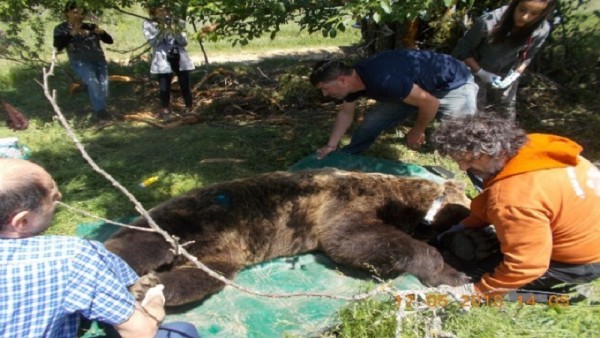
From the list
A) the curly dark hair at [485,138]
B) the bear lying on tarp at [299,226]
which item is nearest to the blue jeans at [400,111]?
the bear lying on tarp at [299,226]

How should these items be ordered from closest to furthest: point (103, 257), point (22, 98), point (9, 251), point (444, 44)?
1. point (9, 251)
2. point (103, 257)
3. point (444, 44)
4. point (22, 98)

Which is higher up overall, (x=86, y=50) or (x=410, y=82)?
(x=410, y=82)

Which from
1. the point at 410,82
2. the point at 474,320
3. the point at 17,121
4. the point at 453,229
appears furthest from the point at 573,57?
the point at 17,121

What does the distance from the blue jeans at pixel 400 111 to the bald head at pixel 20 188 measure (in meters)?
3.79

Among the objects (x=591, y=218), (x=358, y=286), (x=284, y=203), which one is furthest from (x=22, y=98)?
(x=591, y=218)

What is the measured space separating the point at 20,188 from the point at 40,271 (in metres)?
0.36

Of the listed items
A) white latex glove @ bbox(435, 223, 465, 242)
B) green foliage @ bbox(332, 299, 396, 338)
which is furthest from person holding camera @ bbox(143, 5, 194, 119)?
green foliage @ bbox(332, 299, 396, 338)

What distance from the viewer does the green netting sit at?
338cm

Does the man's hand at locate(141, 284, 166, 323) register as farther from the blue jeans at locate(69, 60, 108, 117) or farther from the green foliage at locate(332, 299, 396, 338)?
the blue jeans at locate(69, 60, 108, 117)

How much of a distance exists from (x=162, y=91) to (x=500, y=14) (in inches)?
223

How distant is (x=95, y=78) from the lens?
8.06m

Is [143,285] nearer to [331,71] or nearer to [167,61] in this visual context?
[331,71]

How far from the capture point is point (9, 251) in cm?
192

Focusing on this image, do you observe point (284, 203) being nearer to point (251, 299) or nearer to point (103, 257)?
Answer: point (251, 299)
